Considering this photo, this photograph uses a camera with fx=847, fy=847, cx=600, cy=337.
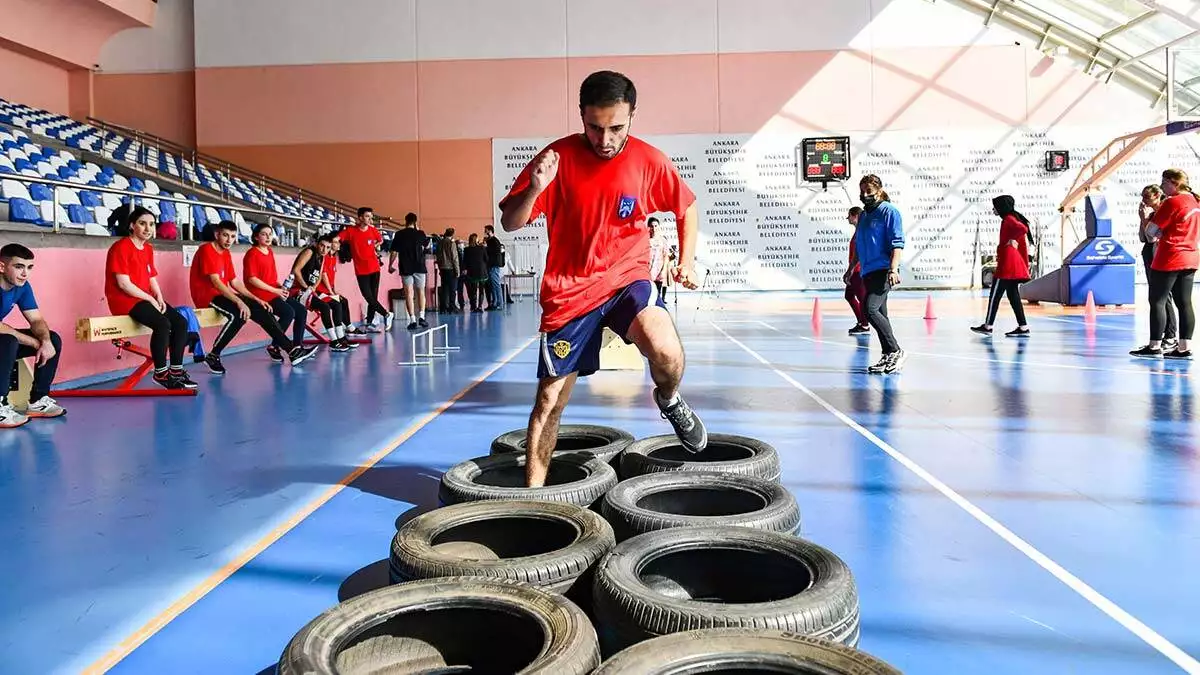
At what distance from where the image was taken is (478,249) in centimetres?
1853

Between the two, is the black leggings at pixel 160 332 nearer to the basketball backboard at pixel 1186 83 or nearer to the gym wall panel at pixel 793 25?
the gym wall panel at pixel 793 25

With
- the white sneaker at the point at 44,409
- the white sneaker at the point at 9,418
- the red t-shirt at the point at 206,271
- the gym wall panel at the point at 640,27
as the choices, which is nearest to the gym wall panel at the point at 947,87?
the gym wall panel at the point at 640,27

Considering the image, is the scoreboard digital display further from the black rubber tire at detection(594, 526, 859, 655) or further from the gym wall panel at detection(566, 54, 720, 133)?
the black rubber tire at detection(594, 526, 859, 655)

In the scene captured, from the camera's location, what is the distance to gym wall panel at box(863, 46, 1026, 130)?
24.3m

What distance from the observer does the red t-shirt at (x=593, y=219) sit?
10.8 feet

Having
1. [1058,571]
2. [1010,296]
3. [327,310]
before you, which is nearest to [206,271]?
[327,310]

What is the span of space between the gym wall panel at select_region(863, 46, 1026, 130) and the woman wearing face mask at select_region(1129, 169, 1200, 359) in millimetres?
17147

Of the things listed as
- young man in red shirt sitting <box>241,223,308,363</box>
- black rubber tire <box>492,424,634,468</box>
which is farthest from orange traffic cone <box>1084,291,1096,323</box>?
young man in red shirt sitting <box>241,223,308,363</box>

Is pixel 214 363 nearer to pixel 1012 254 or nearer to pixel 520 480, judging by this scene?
pixel 520 480

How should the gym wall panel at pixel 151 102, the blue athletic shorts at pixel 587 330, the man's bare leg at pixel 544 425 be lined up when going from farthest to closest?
the gym wall panel at pixel 151 102 < the man's bare leg at pixel 544 425 < the blue athletic shorts at pixel 587 330

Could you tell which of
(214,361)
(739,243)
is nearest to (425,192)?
(739,243)

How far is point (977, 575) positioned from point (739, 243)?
22.9 m

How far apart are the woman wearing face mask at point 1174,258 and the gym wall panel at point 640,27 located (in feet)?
58.1

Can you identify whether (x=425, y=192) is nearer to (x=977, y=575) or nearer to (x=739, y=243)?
(x=739, y=243)
